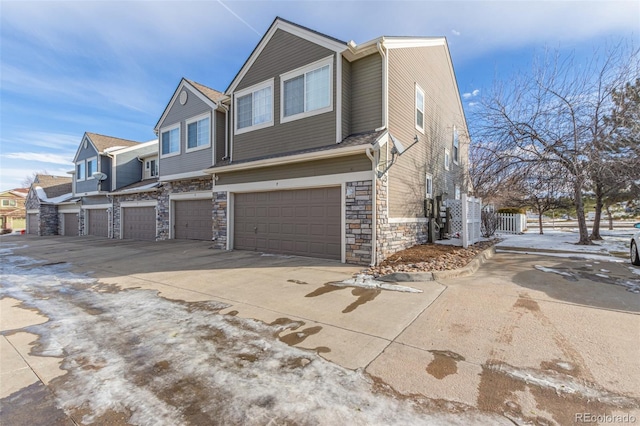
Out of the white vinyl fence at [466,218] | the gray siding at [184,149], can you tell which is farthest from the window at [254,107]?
the white vinyl fence at [466,218]

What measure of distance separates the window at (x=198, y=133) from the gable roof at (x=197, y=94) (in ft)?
2.64

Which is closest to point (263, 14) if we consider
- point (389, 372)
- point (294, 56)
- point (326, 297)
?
point (294, 56)

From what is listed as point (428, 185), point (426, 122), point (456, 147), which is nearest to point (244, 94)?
point (426, 122)

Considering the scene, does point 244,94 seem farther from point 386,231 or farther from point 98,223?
point 98,223

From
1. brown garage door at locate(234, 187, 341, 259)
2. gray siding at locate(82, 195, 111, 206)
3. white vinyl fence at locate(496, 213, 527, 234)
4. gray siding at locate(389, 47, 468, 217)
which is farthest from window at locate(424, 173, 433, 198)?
gray siding at locate(82, 195, 111, 206)

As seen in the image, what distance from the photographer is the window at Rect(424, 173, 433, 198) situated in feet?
36.0

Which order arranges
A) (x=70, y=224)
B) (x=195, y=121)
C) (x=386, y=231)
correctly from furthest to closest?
(x=70, y=224) → (x=195, y=121) → (x=386, y=231)

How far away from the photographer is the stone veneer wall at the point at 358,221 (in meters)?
7.32

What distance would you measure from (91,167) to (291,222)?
18.7 m

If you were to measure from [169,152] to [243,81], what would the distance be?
6.32 m

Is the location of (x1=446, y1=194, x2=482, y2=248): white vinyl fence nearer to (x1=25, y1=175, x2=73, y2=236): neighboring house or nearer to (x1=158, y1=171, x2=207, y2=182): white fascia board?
(x1=158, y1=171, x2=207, y2=182): white fascia board

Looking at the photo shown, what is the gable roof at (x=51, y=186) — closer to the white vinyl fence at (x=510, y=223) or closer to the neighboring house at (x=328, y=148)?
the neighboring house at (x=328, y=148)

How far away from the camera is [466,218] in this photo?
934cm

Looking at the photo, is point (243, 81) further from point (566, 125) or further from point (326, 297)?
point (566, 125)
